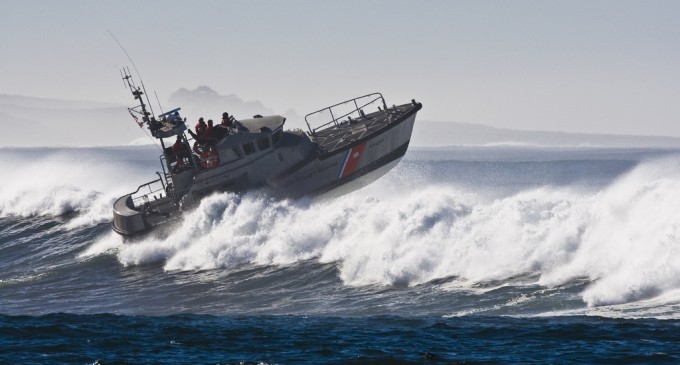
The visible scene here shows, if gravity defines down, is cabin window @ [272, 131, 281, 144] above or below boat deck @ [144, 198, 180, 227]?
above

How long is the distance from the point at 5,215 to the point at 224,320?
2559 centimetres

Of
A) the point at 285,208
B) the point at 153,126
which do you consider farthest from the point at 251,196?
the point at 153,126

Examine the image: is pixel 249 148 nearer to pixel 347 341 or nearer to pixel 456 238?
pixel 456 238

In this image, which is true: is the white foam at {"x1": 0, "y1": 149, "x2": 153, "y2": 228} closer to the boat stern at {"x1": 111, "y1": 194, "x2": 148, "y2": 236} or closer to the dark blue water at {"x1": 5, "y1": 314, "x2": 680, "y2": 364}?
the boat stern at {"x1": 111, "y1": 194, "x2": 148, "y2": 236}

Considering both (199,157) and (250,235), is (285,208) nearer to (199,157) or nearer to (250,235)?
(250,235)

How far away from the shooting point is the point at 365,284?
25328 mm

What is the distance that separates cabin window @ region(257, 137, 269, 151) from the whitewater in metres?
1.69

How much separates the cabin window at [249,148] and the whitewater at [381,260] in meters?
1.62

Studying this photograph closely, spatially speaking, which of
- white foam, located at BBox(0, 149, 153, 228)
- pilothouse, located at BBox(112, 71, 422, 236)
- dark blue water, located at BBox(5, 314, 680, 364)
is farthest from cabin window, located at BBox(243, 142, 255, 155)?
white foam, located at BBox(0, 149, 153, 228)

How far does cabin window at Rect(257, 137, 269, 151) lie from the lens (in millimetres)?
31328

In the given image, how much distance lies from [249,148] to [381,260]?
764 centimetres

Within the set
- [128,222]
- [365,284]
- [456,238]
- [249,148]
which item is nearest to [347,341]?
[365,284]

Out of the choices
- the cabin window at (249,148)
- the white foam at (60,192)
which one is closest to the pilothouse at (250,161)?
the cabin window at (249,148)

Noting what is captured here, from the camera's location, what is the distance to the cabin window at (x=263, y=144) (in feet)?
103
